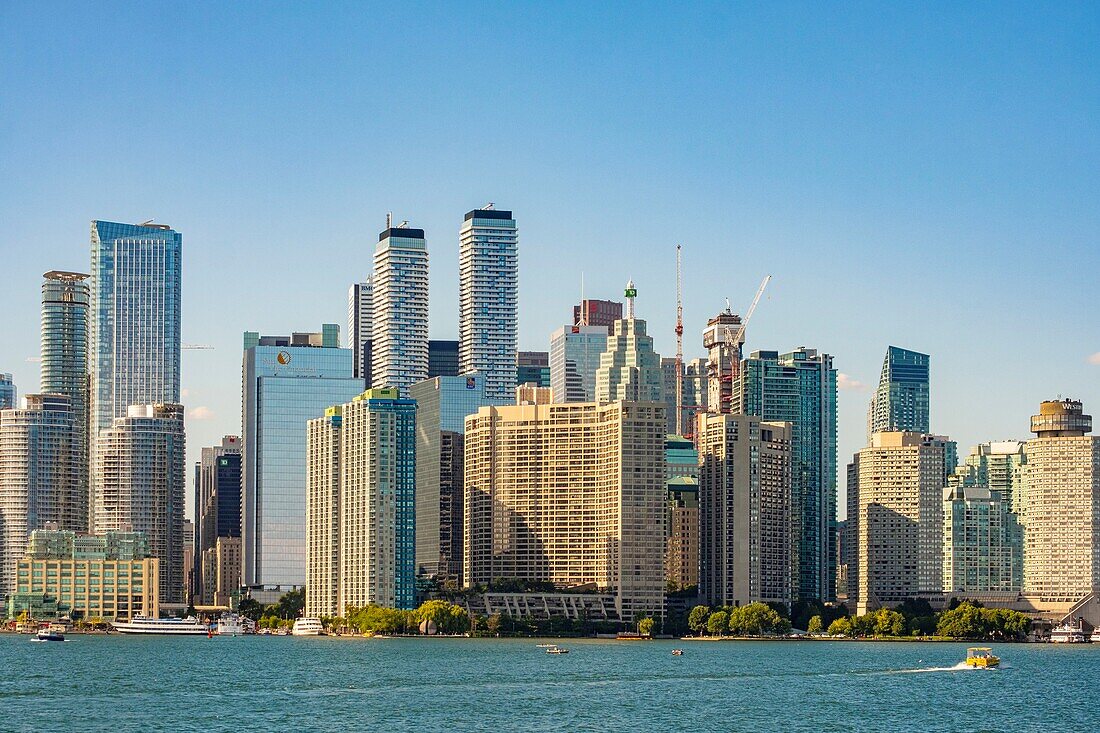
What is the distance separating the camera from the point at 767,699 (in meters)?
183

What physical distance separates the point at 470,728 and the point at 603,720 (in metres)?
12.8

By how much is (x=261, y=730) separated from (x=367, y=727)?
827 cm

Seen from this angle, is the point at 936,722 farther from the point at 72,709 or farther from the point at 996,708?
the point at 72,709

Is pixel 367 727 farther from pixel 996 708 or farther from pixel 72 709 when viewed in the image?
pixel 996 708

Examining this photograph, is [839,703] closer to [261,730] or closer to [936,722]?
[936,722]

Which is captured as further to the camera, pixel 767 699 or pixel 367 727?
pixel 767 699

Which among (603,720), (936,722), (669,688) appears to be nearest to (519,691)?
(669,688)

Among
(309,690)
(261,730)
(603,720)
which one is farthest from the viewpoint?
(309,690)

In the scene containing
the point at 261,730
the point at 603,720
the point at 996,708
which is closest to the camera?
the point at 261,730

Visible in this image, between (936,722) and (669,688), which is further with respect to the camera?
(669,688)

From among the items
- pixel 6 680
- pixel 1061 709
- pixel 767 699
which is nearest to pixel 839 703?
pixel 767 699

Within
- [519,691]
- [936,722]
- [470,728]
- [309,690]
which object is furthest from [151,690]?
[936,722]

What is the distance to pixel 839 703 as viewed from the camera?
6998 inches

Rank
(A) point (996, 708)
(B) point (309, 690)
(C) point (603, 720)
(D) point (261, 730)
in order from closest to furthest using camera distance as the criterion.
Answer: (D) point (261, 730)
(C) point (603, 720)
(A) point (996, 708)
(B) point (309, 690)
